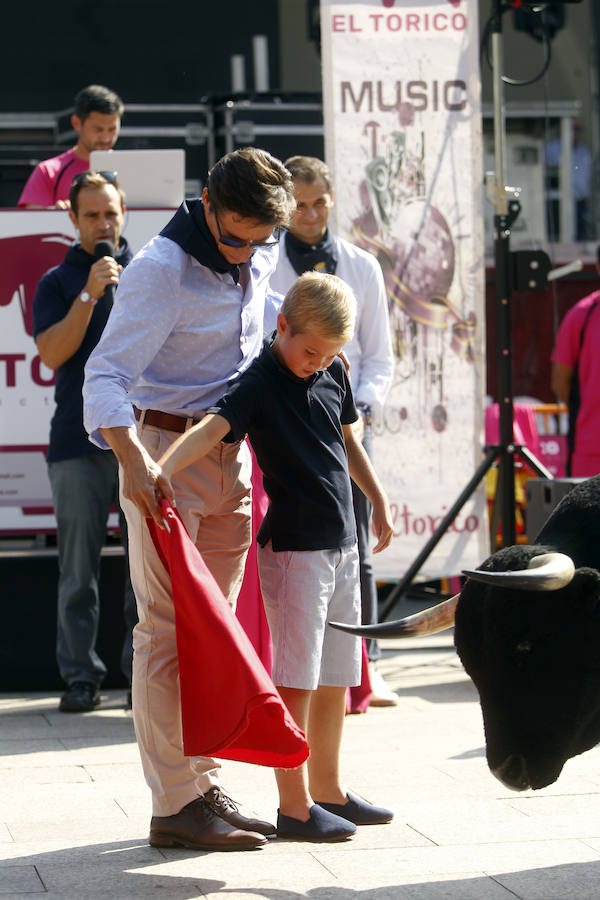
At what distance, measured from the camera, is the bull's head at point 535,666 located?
11.0ft

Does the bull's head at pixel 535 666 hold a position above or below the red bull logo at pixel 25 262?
below

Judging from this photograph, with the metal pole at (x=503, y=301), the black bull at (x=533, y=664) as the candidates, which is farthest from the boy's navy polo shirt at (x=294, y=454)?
the metal pole at (x=503, y=301)

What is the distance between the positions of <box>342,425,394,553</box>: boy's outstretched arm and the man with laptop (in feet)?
9.52

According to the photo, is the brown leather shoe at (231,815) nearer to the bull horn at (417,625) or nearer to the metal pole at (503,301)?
the bull horn at (417,625)

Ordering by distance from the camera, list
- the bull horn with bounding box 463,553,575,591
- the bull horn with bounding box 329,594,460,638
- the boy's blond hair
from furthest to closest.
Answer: the boy's blond hair
the bull horn with bounding box 329,594,460,638
the bull horn with bounding box 463,553,575,591

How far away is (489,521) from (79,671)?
2582 mm

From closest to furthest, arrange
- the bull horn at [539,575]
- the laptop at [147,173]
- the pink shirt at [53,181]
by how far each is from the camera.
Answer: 1. the bull horn at [539,575]
2. the laptop at [147,173]
3. the pink shirt at [53,181]

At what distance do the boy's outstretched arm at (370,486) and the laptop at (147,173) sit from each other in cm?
267

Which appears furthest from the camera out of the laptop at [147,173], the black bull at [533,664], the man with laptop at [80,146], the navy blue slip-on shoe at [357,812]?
the man with laptop at [80,146]

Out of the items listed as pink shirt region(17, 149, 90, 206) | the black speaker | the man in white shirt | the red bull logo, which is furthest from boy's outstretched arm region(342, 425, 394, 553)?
pink shirt region(17, 149, 90, 206)

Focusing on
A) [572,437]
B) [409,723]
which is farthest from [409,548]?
[409,723]

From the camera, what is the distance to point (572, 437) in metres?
7.25

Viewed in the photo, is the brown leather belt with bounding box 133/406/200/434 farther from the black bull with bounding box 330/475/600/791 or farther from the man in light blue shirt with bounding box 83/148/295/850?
the black bull with bounding box 330/475/600/791

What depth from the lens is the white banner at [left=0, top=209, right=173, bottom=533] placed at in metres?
6.50
